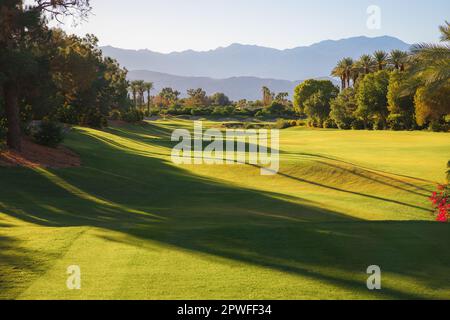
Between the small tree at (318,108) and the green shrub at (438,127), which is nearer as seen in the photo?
the green shrub at (438,127)

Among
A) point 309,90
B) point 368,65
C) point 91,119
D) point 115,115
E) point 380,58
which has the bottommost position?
point 91,119

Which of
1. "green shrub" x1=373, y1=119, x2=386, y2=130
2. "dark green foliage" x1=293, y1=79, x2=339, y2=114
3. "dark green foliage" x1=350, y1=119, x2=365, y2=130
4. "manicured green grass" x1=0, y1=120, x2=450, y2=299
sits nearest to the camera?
"manicured green grass" x1=0, y1=120, x2=450, y2=299

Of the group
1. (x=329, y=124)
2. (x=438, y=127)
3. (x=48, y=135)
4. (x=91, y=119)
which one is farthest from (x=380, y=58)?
(x=48, y=135)

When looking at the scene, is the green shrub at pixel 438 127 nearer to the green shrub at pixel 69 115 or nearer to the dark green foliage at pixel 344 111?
the dark green foliage at pixel 344 111

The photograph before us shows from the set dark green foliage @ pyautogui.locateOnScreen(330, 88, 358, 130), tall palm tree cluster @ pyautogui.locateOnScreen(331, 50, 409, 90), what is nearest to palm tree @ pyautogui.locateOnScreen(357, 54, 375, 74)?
tall palm tree cluster @ pyautogui.locateOnScreen(331, 50, 409, 90)

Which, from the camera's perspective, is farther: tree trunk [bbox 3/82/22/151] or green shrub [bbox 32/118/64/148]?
green shrub [bbox 32/118/64/148]

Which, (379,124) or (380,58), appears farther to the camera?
(380,58)

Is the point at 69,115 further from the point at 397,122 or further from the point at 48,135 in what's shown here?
the point at 397,122

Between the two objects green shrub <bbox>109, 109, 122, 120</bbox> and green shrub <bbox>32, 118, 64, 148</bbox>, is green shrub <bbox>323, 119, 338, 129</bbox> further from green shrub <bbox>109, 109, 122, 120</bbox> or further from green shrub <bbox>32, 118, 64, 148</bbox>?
green shrub <bbox>32, 118, 64, 148</bbox>

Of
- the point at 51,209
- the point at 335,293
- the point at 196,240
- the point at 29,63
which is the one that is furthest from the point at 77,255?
the point at 29,63

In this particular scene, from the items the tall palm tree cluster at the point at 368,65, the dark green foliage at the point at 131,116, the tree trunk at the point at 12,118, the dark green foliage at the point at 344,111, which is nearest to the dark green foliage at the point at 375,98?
the dark green foliage at the point at 344,111

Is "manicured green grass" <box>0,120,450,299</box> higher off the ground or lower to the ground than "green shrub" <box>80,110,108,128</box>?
lower

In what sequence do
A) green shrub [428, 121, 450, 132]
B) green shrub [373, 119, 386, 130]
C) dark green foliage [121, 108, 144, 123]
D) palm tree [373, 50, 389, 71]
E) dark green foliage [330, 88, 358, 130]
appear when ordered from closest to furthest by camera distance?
green shrub [428, 121, 450, 132]
dark green foliage [121, 108, 144, 123]
green shrub [373, 119, 386, 130]
dark green foliage [330, 88, 358, 130]
palm tree [373, 50, 389, 71]

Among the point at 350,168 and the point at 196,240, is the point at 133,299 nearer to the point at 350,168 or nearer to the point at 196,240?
Result: the point at 196,240
